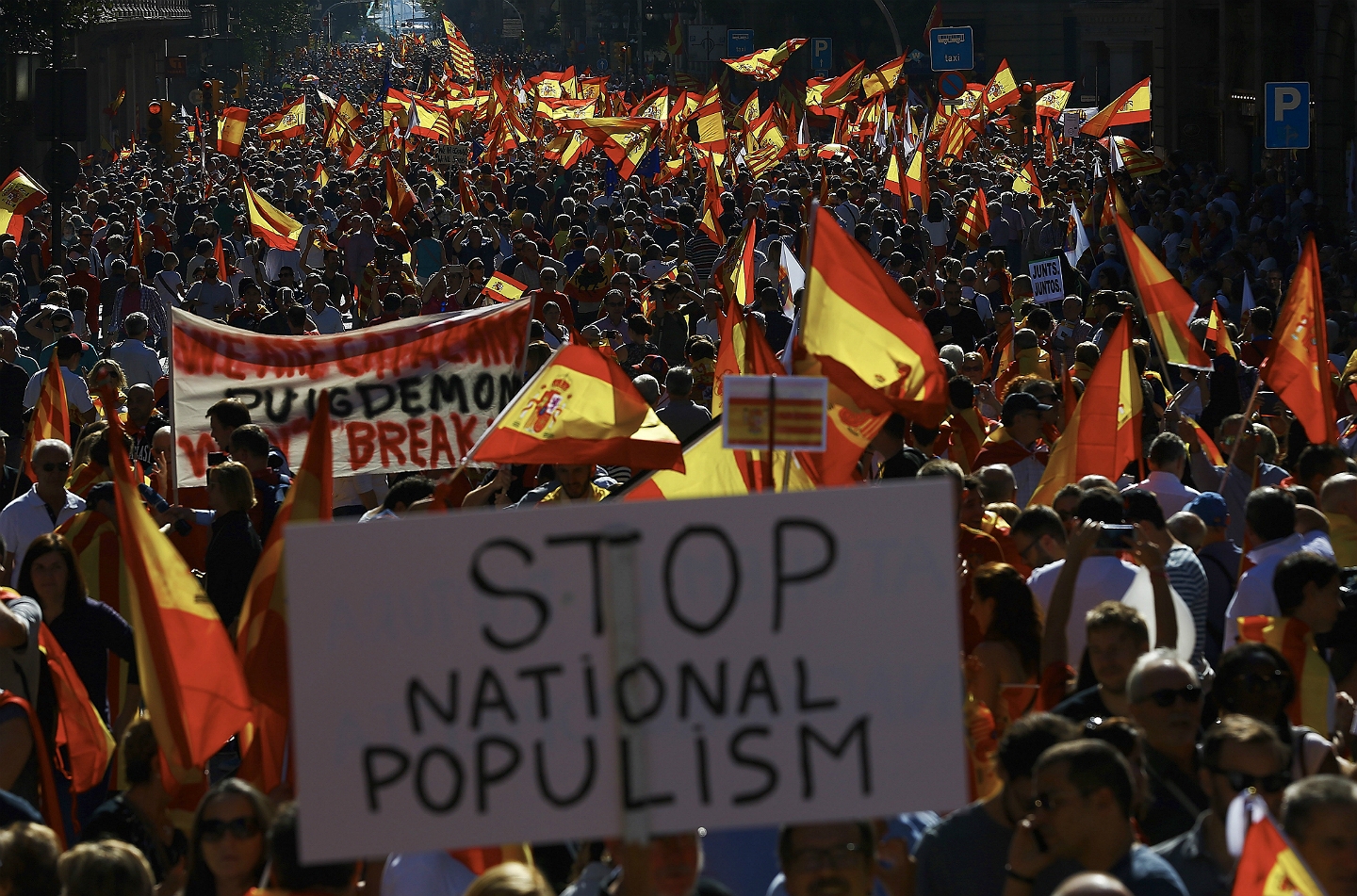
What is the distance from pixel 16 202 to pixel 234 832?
16411 mm

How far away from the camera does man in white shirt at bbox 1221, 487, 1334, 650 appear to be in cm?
614

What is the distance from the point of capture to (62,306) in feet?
48.0

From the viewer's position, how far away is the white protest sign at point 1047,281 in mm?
15258

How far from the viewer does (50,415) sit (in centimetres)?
1013

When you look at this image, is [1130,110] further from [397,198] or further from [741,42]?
[741,42]

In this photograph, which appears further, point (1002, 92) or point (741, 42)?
point (741, 42)

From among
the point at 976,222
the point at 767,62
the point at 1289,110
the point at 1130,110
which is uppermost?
the point at 767,62

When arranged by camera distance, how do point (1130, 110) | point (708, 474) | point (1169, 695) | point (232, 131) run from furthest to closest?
point (232, 131), point (1130, 110), point (708, 474), point (1169, 695)

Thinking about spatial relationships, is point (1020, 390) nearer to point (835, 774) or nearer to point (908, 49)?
point (835, 774)

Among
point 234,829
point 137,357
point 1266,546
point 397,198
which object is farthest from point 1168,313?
point 397,198

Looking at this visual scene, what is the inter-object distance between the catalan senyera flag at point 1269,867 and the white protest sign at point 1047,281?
38.4 feet

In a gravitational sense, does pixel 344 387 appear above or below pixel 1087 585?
above

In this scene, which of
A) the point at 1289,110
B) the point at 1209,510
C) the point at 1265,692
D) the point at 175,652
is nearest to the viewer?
the point at 1265,692

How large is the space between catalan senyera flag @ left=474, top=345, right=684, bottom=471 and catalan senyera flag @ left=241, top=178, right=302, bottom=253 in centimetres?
1290
